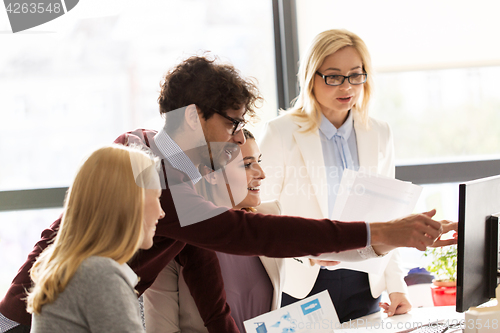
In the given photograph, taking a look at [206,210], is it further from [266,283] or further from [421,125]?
[421,125]

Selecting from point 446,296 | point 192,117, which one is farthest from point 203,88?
point 446,296

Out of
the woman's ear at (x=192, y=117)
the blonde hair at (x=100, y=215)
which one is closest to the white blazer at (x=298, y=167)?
the woman's ear at (x=192, y=117)

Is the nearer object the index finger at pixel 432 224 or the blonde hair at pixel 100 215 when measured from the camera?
the blonde hair at pixel 100 215

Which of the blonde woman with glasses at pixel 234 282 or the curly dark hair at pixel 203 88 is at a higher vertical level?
the curly dark hair at pixel 203 88

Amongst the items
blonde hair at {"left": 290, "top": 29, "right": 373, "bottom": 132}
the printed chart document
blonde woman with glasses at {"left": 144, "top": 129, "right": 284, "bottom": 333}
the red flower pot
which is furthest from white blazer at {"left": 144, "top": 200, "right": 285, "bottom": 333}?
the red flower pot

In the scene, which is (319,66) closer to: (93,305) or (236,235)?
(236,235)

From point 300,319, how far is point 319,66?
1.15 meters

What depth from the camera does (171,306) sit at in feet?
4.29

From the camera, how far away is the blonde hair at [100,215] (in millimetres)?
866

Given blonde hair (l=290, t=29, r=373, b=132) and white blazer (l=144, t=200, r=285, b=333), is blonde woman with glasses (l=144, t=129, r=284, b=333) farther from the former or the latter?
blonde hair (l=290, t=29, r=373, b=132)

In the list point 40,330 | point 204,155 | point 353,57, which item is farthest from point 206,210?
point 353,57

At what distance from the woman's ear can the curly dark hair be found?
2 cm

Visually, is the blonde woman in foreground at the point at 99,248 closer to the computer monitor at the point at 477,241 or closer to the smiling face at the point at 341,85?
the computer monitor at the point at 477,241

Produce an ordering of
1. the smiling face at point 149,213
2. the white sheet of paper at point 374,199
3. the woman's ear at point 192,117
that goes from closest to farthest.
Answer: the smiling face at point 149,213, the woman's ear at point 192,117, the white sheet of paper at point 374,199
